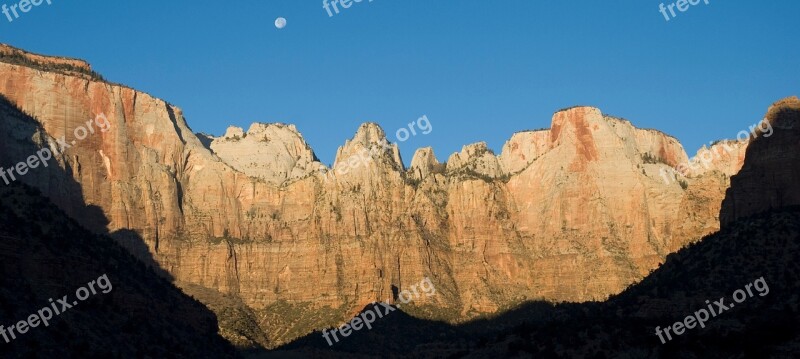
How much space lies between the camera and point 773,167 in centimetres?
14688

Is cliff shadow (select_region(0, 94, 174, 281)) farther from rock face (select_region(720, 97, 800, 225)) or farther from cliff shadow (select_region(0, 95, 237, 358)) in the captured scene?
rock face (select_region(720, 97, 800, 225))

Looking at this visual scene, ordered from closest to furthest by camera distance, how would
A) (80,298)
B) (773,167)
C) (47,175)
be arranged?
1. (80,298)
2. (773,167)
3. (47,175)

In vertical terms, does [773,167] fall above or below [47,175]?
below

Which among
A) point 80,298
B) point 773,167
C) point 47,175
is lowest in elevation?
point 80,298

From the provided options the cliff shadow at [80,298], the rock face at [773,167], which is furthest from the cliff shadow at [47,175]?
the rock face at [773,167]

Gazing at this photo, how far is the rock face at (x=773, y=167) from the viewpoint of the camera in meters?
145

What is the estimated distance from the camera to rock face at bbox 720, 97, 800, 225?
145 meters

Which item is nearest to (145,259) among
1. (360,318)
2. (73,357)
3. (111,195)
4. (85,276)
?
(111,195)

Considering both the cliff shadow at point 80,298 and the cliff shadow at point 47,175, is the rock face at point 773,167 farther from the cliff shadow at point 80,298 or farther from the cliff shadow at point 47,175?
the cliff shadow at point 47,175

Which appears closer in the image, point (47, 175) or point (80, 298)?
point (80, 298)

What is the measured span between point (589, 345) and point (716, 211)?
7150 cm

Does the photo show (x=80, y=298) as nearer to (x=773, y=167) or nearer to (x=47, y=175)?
(x=773, y=167)

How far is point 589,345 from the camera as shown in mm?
112938

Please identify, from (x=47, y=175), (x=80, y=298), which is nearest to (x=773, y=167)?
(x=80, y=298)
